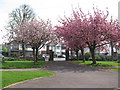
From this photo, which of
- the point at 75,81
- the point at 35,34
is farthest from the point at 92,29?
the point at 75,81

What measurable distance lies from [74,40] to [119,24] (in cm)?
734

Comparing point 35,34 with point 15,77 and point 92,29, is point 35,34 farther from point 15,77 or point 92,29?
point 15,77

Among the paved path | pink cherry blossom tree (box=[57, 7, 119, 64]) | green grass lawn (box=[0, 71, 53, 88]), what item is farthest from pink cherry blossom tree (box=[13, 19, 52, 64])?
the paved path

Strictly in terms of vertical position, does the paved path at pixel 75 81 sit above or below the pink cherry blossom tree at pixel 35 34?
below

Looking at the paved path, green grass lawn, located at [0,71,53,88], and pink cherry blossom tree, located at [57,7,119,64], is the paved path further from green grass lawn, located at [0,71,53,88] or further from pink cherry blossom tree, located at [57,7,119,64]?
pink cherry blossom tree, located at [57,7,119,64]

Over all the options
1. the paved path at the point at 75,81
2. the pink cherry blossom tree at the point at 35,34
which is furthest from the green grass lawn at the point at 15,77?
the pink cherry blossom tree at the point at 35,34

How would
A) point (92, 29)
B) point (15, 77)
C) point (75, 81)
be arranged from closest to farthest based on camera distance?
1. point (75, 81)
2. point (15, 77)
3. point (92, 29)

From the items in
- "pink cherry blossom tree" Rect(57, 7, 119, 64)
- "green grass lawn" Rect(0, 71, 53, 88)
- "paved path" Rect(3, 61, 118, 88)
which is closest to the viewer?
"paved path" Rect(3, 61, 118, 88)

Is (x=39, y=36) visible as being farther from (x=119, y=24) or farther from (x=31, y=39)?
(x=119, y=24)

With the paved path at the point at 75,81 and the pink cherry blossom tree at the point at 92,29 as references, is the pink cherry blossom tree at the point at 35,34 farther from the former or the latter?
the paved path at the point at 75,81

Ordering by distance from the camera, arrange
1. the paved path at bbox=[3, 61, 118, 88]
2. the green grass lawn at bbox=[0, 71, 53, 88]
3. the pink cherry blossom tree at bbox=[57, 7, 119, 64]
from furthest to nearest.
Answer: the pink cherry blossom tree at bbox=[57, 7, 119, 64]
the green grass lawn at bbox=[0, 71, 53, 88]
the paved path at bbox=[3, 61, 118, 88]

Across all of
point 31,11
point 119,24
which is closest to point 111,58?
point 119,24

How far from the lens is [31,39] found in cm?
2434

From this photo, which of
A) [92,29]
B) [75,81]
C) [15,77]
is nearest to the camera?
[75,81]
